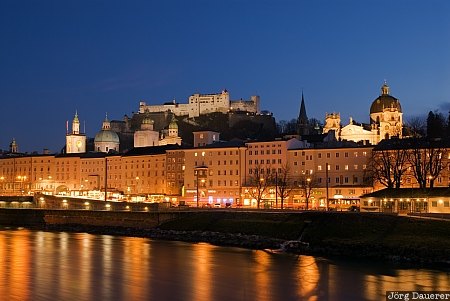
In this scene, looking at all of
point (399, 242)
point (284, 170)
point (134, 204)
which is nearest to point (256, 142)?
point (284, 170)

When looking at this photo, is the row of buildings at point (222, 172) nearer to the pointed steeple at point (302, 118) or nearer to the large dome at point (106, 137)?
the large dome at point (106, 137)

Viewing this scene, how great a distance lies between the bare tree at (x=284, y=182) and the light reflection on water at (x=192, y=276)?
38.9 metres

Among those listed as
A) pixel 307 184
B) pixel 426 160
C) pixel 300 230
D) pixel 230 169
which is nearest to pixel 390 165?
pixel 426 160

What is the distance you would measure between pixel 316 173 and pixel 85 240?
4573 centimetres

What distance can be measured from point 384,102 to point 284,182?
52.1 meters

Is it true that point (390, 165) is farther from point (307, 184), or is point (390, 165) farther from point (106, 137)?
point (106, 137)

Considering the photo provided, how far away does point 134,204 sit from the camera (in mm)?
78938

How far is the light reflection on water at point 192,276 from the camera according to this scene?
31.1 meters

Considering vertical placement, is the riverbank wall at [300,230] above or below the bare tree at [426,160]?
below

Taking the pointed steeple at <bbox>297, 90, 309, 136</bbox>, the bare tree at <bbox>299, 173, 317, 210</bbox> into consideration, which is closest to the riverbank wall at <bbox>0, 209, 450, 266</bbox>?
the bare tree at <bbox>299, 173, 317, 210</bbox>

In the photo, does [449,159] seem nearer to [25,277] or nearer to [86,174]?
[25,277]

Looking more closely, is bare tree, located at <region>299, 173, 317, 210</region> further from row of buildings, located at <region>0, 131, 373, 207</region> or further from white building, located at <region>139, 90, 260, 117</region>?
white building, located at <region>139, 90, 260, 117</region>

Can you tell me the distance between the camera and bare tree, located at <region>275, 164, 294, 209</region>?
8770 cm

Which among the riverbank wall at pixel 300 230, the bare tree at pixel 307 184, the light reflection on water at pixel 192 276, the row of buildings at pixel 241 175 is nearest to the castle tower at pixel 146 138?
the row of buildings at pixel 241 175
